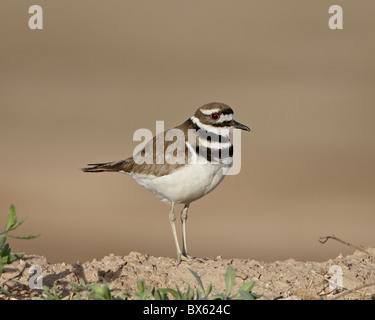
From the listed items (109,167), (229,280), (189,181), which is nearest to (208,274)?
(189,181)

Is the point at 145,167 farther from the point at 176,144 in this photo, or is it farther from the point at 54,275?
the point at 54,275

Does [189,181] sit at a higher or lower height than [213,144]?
lower

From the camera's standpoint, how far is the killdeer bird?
548 cm

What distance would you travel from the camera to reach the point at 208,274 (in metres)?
4.67

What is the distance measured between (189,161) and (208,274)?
1247 mm

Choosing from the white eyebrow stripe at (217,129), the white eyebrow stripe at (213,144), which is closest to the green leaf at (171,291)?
the white eyebrow stripe at (213,144)

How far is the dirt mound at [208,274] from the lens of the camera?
4148mm

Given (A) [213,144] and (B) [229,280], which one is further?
(A) [213,144]

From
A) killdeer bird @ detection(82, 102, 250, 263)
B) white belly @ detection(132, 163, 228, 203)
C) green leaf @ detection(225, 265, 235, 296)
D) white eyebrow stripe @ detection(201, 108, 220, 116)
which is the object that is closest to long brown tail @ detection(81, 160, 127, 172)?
killdeer bird @ detection(82, 102, 250, 263)

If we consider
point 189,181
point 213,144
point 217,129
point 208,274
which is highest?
point 217,129

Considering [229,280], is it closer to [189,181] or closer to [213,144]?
[189,181]

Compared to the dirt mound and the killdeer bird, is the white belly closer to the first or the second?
the killdeer bird
